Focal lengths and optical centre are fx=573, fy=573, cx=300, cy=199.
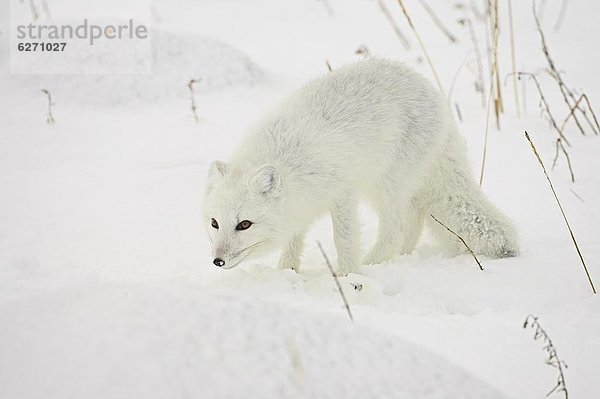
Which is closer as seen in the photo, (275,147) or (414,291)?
(414,291)

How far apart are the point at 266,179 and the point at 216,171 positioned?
30 centimetres

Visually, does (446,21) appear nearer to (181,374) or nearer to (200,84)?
(200,84)

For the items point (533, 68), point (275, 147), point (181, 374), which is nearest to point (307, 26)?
point (533, 68)

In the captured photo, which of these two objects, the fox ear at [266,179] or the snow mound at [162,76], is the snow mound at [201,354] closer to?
the fox ear at [266,179]

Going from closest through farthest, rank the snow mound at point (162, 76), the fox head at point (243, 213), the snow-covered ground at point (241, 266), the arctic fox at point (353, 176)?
the snow-covered ground at point (241, 266), the fox head at point (243, 213), the arctic fox at point (353, 176), the snow mound at point (162, 76)

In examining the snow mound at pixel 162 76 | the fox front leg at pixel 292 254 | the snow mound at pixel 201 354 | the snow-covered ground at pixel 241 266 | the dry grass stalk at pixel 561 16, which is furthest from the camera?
the dry grass stalk at pixel 561 16

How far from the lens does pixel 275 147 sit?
117 inches

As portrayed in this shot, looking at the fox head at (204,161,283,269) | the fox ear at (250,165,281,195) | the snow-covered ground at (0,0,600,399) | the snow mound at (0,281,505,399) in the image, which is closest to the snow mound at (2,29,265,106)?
the snow-covered ground at (0,0,600,399)

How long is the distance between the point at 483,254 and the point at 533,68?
115 inches

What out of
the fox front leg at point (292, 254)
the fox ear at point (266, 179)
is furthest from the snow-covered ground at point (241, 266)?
the fox ear at point (266, 179)

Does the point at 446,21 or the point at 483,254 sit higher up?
the point at 446,21

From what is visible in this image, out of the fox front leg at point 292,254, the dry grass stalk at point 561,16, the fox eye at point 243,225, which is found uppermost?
the dry grass stalk at point 561,16

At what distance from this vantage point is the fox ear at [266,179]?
2.70 meters

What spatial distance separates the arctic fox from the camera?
9.04ft
